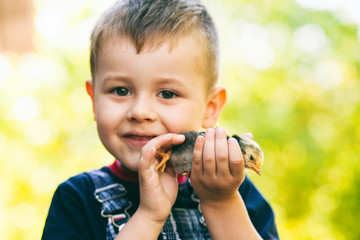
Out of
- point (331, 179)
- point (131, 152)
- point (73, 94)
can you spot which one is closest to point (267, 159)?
point (331, 179)

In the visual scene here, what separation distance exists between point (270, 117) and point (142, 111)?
2.38 meters

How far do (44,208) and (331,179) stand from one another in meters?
2.78

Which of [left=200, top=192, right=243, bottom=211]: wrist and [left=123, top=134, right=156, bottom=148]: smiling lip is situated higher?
[left=123, top=134, right=156, bottom=148]: smiling lip

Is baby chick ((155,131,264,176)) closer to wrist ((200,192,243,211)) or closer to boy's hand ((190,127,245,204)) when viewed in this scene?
boy's hand ((190,127,245,204))

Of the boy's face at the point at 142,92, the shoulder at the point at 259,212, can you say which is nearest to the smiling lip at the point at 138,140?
the boy's face at the point at 142,92

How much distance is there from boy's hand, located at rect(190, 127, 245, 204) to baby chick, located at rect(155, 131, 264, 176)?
3cm

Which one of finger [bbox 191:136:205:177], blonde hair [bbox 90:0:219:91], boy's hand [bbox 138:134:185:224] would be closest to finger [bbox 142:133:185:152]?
boy's hand [bbox 138:134:185:224]

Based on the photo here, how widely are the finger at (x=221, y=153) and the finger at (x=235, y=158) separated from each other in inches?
0.6

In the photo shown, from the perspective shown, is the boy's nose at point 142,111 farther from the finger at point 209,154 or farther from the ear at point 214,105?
the ear at point 214,105

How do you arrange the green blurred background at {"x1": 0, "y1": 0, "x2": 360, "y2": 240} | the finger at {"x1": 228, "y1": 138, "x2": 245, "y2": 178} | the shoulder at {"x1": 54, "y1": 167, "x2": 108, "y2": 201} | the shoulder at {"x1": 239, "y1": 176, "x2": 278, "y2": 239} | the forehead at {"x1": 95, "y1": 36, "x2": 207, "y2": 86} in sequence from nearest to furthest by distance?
the finger at {"x1": 228, "y1": 138, "x2": 245, "y2": 178} < the forehead at {"x1": 95, "y1": 36, "x2": 207, "y2": 86} < the shoulder at {"x1": 54, "y1": 167, "x2": 108, "y2": 201} < the shoulder at {"x1": 239, "y1": 176, "x2": 278, "y2": 239} < the green blurred background at {"x1": 0, "y1": 0, "x2": 360, "y2": 240}

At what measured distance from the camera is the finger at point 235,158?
1296 millimetres

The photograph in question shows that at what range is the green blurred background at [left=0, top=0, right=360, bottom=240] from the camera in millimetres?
3619

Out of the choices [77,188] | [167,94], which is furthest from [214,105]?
[77,188]

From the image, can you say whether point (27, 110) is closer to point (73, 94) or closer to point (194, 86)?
point (73, 94)
